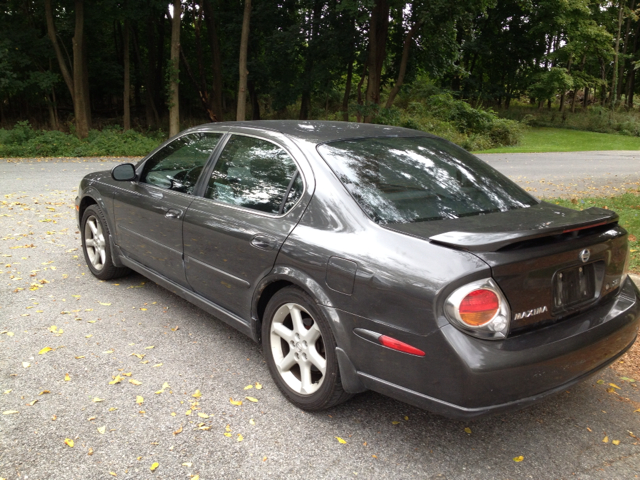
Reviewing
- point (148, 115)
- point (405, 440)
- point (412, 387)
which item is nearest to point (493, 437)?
point (405, 440)

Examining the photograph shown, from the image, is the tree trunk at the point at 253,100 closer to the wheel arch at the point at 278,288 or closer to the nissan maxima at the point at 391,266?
the nissan maxima at the point at 391,266

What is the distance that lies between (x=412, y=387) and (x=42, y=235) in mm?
6279

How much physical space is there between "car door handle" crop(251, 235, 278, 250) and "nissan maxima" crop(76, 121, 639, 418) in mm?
11

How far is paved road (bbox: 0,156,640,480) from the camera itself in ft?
8.43

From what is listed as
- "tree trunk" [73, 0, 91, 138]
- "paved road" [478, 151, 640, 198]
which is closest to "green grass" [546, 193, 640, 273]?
"paved road" [478, 151, 640, 198]

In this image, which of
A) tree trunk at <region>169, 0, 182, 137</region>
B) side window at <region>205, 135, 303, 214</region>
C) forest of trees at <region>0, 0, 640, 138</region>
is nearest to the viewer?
side window at <region>205, 135, 303, 214</region>

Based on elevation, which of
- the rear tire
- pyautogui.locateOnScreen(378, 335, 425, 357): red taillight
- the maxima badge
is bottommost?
the rear tire

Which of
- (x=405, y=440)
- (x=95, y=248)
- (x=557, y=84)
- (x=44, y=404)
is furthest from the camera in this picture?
(x=557, y=84)

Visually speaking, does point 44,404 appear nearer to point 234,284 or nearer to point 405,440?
point 234,284

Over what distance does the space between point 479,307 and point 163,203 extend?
2680 millimetres

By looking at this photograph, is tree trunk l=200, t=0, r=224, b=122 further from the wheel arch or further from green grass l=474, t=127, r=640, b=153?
the wheel arch

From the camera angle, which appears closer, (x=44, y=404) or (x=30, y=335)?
(x=44, y=404)

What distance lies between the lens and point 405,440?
2797mm

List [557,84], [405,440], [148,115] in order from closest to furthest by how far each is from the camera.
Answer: [405,440] → [148,115] → [557,84]
